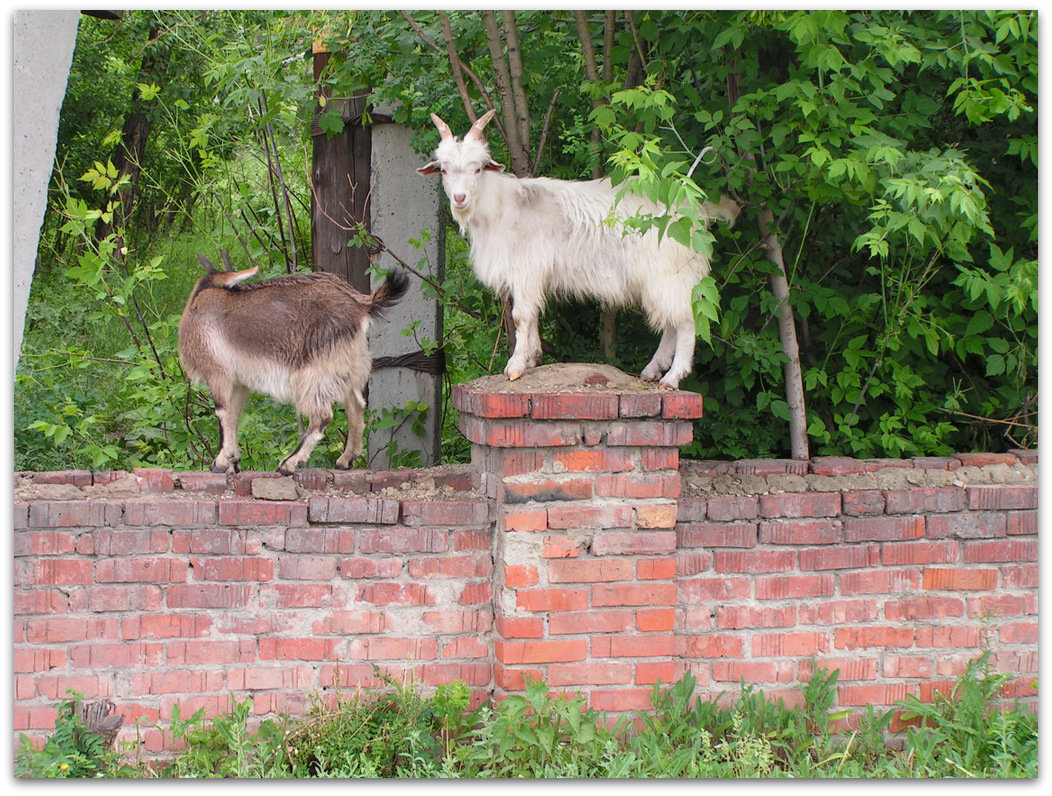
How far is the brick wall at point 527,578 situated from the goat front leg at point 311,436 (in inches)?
5.5

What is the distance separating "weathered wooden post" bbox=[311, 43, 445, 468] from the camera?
5137 mm

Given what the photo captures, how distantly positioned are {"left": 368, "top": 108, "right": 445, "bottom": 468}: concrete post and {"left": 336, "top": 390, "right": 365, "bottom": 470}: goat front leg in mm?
829

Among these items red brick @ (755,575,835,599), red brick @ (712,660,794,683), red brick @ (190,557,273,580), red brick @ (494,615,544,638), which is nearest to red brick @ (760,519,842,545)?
red brick @ (755,575,835,599)

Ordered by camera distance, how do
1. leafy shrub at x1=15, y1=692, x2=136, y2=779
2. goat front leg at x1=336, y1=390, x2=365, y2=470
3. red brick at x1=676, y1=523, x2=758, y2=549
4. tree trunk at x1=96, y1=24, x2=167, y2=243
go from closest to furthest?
leafy shrub at x1=15, y1=692, x2=136, y2=779, red brick at x1=676, y1=523, x2=758, y2=549, goat front leg at x1=336, y1=390, x2=365, y2=470, tree trunk at x1=96, y1=24, x2=167, y2=243

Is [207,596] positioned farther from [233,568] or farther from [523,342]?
[523,342]

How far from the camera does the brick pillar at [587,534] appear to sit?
3684 millimetres

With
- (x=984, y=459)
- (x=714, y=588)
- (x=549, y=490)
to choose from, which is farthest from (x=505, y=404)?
→ (x=984, y=459)

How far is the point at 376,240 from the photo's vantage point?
5.02 m

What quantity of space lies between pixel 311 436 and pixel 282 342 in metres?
0.40

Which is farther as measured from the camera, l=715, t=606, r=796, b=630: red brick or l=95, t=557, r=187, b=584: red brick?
l=715, t=606, r=796, b=630: red brick

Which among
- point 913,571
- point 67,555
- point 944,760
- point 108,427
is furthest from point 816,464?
point 108,427

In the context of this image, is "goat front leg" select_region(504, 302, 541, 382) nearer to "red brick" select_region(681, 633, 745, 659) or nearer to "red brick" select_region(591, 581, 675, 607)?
"red brick" select_region(591, 581, 675, 607)

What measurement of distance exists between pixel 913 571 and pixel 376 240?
2.86 meters

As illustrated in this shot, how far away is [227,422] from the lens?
4.15 m
